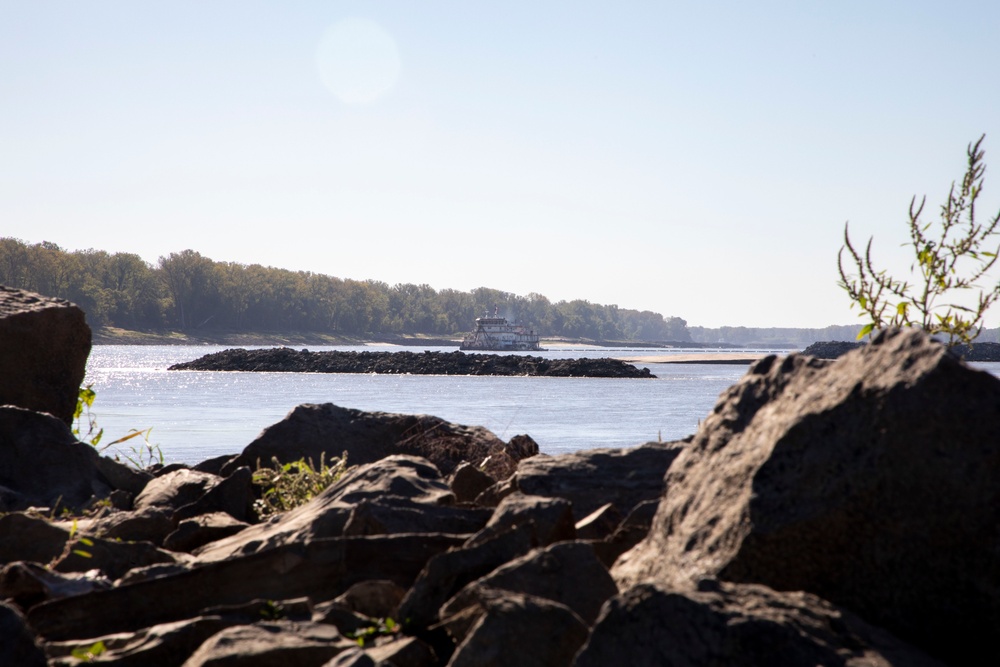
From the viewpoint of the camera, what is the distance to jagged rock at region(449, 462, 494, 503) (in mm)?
5121

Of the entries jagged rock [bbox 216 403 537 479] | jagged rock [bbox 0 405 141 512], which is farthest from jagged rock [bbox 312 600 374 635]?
jagged rock [bbox 216 403 537 479]

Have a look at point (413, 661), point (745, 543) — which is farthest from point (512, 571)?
point (745, 543)

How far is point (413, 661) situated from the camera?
2602 millimetres

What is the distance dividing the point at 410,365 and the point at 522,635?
63049mm

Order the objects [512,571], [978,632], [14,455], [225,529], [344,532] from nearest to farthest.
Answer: [978,632]
[512,571]
[344,532]
[225,529]
[14,455]

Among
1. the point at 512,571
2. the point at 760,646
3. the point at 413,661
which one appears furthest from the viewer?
the point at 512,571

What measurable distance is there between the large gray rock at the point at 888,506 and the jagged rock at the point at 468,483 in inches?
99.3

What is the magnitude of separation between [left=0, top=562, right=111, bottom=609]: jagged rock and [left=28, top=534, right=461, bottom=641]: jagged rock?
221 millimetres

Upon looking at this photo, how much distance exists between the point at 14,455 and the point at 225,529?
1982 mm

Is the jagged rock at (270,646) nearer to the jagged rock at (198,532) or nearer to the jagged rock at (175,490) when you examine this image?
the jagged rock at (198,532)

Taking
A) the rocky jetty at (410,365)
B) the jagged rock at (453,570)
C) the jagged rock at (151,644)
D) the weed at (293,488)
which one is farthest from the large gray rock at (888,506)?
the rocky jetty at (410,365)

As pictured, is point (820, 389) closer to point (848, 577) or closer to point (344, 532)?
point (848, 577)

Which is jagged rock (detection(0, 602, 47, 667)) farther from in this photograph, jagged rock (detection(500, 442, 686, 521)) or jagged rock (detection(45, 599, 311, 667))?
jagged rock (detection(500, 442, 686, 521))

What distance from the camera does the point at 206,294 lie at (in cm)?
12788
